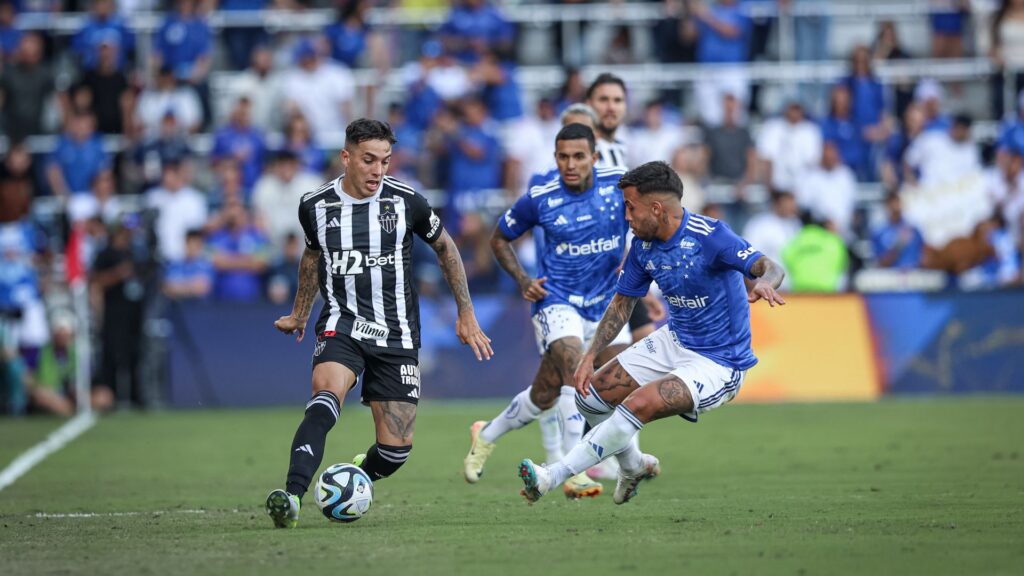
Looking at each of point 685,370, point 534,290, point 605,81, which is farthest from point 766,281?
point 605,81

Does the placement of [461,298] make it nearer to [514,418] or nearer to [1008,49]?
[514,418]

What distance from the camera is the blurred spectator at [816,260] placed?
2017 centimetres

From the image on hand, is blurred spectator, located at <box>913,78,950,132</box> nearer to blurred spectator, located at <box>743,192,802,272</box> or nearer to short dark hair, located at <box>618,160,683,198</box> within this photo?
blurred spectator, located at <box>743,192,802,272</box>

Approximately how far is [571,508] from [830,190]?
12.8 meters

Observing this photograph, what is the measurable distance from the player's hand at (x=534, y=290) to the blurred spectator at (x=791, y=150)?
11.2 metres

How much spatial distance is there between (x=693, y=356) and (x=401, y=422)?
6.19 feet

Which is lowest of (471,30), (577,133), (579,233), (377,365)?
(377,365)

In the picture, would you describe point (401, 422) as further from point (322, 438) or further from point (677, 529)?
point (677, 529)

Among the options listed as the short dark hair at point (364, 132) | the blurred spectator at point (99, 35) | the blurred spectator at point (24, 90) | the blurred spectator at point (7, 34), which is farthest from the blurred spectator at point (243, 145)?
the short dark hair at point (364, 132)

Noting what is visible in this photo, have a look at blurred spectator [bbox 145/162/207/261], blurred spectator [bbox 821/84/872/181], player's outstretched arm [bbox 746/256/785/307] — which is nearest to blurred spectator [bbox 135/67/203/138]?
blurred spectator [bbox 145/162/207/261]

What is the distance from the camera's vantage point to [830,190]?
2205 centimetres

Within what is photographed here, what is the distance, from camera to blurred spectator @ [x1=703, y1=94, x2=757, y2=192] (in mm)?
22359

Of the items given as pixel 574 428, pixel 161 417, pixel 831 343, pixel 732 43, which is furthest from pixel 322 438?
pixel 732 43

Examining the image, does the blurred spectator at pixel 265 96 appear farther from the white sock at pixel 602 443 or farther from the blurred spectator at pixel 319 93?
the white sock at pixel 602 443
